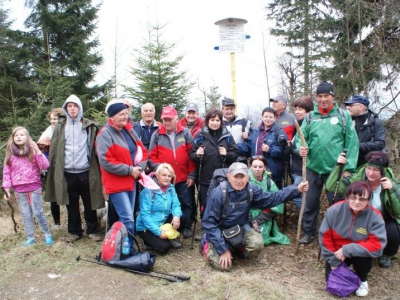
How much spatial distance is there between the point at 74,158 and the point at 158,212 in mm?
1591

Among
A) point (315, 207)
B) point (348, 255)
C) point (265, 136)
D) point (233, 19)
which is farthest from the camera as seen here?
point (233, 19)

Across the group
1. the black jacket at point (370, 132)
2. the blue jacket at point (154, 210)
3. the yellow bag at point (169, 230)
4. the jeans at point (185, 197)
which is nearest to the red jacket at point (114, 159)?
the blue jacket at point (154, 210)

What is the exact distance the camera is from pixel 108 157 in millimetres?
4395

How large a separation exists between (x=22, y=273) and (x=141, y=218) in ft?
5.89

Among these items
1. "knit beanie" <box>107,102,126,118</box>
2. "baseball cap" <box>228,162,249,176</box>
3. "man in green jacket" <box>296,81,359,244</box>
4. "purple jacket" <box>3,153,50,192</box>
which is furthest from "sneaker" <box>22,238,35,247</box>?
"man in green jacket" <box>296,81,359,244</box>

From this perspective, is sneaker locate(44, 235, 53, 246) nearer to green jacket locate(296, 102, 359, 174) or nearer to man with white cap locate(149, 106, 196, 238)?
man with white cap locate(149, 106, 196, 238)

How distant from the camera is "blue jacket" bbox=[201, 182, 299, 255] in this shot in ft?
13.9

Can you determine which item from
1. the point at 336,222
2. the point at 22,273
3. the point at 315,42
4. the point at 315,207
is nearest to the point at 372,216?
the point at 336,222

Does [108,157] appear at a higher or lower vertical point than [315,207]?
higher

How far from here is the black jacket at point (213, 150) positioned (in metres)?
5.13

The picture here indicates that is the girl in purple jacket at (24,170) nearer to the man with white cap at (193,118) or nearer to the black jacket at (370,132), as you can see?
the man with white cap at (193,118)

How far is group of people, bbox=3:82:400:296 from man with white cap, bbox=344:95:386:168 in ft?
0.05

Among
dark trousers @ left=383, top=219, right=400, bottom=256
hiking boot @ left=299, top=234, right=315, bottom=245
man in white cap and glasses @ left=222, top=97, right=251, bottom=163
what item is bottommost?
hiking boot @ left=299, top=234, right=315, bottom=245

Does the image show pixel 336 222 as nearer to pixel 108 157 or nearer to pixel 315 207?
pixel 315 207
